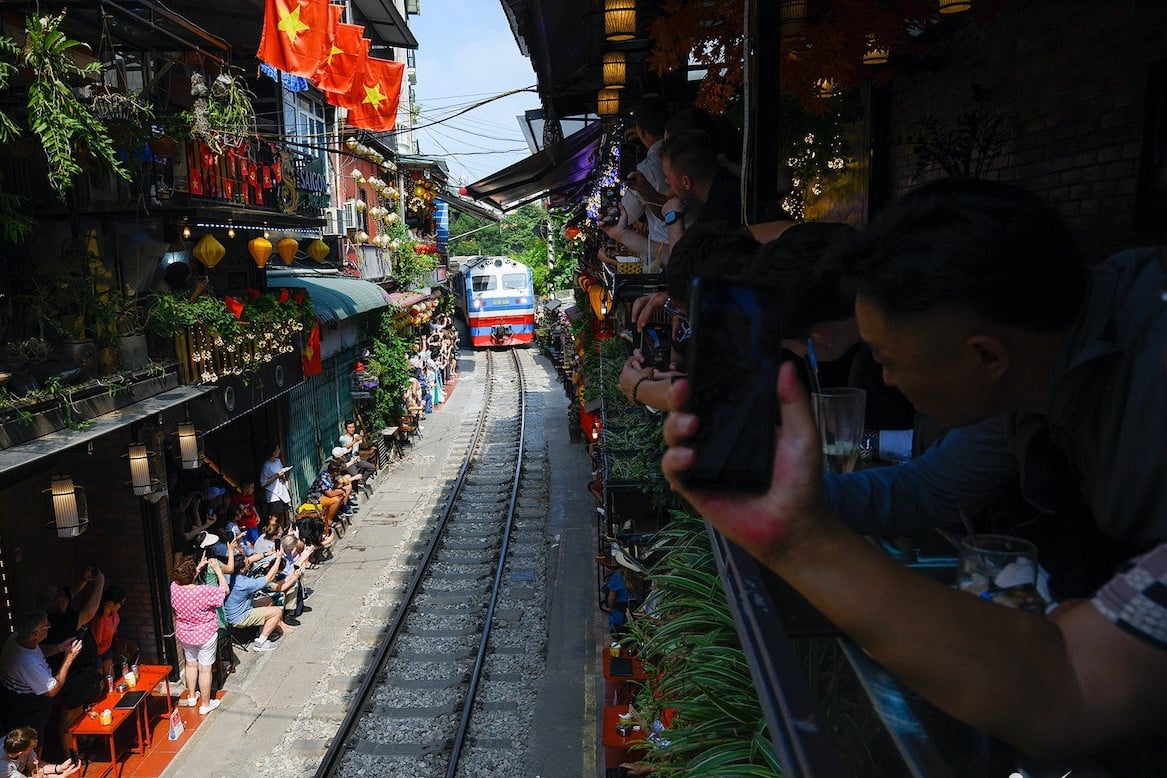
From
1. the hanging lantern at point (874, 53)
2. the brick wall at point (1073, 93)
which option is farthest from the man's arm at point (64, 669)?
the brick wall at point (1073, 93)

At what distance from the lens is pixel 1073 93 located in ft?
15.7

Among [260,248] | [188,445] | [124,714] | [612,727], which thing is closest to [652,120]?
[612,727]

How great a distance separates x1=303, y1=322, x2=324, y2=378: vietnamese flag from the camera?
13.4 metres

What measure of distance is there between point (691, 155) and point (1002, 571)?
2.89 meters

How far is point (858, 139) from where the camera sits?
24.5 ft

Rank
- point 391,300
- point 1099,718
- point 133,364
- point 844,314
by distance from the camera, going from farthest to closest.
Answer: point 391,300, point 133,364, point 844,314, point 1099,718

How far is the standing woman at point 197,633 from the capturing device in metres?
8.82

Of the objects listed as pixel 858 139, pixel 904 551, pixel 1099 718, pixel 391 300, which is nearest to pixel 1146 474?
pixel 1099 718

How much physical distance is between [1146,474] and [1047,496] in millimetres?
436

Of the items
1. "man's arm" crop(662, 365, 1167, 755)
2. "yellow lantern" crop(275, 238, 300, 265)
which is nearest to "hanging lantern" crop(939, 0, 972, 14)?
"man's arm" crop(662, 365, 1167, 755)

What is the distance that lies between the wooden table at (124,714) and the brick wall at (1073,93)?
911 cm

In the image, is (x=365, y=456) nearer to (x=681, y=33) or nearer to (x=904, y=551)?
(x=681, y=33)

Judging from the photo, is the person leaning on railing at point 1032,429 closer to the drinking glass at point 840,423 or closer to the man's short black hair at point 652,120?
Answer: the drinking glass at point 840,423

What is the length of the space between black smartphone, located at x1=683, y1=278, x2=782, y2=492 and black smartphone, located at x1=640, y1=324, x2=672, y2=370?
2.00m
